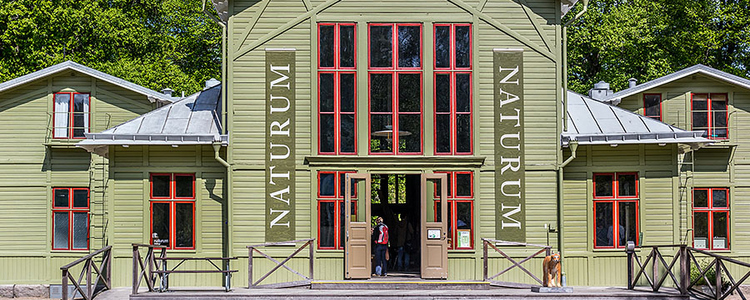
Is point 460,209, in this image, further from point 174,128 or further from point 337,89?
point 174,128

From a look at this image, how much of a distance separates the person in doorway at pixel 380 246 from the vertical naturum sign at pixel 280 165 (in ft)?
6.15

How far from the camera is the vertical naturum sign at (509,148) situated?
18375 millimetres

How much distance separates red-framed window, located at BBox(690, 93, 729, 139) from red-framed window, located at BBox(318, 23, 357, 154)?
9040mm

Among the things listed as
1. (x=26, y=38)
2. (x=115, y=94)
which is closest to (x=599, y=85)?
(x=115, y=94)

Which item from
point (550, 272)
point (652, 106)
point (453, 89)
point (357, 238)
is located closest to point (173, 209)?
point (357, 238)

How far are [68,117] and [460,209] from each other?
408 inches

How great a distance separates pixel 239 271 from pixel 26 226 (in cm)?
657

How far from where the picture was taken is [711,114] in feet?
68.8

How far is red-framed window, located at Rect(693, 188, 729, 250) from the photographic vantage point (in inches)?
812

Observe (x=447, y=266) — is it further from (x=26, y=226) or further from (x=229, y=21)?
(x=26, y=226)

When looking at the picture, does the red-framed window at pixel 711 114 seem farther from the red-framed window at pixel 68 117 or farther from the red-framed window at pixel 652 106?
the red-framed window at pixel 68 117

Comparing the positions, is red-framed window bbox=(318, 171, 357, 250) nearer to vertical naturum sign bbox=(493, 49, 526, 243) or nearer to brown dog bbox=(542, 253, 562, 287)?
vertical naturum sign bbox=(493, 49, 526, 243)

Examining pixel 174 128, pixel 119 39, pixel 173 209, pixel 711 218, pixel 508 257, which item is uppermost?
pixel 119 39

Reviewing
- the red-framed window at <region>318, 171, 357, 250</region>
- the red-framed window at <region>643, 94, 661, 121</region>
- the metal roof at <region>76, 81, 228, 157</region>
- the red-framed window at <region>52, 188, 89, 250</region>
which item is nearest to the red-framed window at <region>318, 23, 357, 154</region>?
the red-framed window at <region>318, 171, 357, 250</region>
